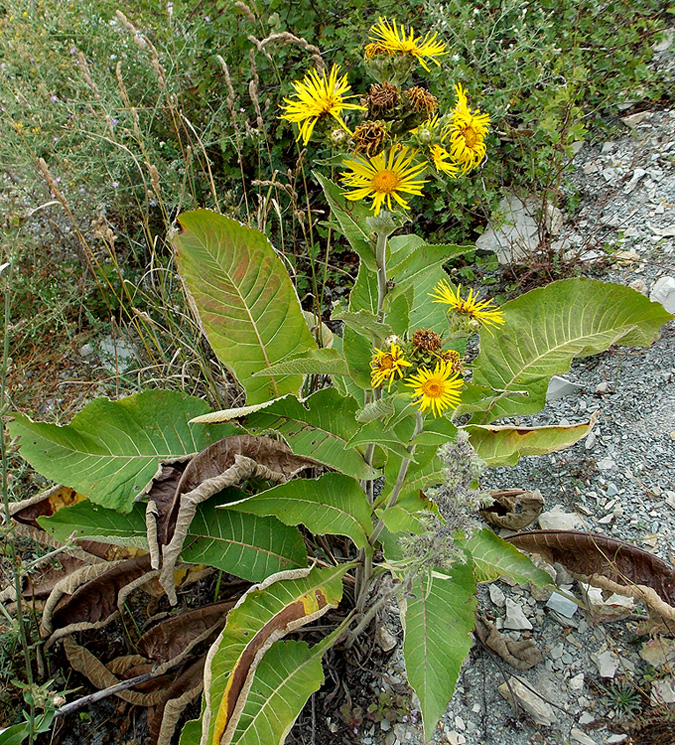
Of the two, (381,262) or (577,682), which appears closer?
(381,262)

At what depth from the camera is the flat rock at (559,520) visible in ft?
7.05

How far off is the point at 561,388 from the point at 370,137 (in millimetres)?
1625

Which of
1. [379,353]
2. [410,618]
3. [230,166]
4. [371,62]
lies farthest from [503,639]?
[230,166]

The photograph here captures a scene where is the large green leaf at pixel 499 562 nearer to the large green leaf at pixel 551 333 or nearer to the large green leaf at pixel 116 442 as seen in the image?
the large green leaf at pixel 551 333

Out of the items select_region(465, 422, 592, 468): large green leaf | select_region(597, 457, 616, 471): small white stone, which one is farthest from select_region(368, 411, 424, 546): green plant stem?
select_region(597, 457, 616, 471): small white stone

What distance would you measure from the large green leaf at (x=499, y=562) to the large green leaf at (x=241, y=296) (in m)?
0.78

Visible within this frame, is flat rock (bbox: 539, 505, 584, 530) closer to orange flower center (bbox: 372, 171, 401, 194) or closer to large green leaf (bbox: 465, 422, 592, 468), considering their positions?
large green leaf (bbox: 465, 422, 592, 468)

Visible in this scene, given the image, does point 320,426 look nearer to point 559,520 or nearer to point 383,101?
point 383,101

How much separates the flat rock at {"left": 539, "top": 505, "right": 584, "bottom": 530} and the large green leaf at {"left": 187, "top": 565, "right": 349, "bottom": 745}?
0.83 metres

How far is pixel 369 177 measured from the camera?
52.1 inches

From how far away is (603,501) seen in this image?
85.9 inches

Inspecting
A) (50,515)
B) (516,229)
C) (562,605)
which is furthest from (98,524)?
(516,229)

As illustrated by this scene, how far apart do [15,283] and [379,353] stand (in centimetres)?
252

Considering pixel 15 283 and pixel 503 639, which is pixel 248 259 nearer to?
pixel 503 639
